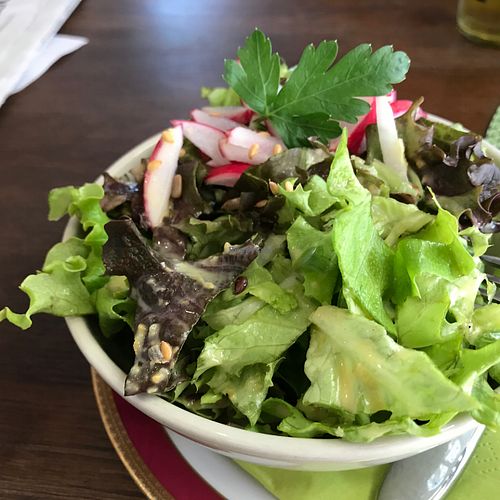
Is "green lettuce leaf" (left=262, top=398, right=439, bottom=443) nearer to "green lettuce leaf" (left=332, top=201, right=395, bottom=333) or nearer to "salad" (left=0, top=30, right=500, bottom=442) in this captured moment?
"salad" (left=0, top=30, right=500, bottom=442)

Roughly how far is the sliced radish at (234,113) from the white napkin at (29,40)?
2.87 ft

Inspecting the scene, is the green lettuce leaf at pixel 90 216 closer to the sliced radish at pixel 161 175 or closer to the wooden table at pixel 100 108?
the sliced radish at pixel 161 175

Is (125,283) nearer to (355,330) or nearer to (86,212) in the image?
(86,212)

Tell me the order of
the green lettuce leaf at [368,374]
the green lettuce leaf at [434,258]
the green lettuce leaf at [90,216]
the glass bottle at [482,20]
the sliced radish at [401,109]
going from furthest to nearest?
the glass bottle at [482,20], the sliced radish at [401,109], the green lettuce leaf at [90,216], the green lettuce leaf at [434,258], the green lettuce leaf at [368,374]

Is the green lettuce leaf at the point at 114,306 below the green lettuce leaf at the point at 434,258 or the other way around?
below

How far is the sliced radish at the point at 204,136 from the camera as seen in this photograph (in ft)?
3.43

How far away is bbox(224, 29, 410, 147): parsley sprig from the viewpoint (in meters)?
0.95

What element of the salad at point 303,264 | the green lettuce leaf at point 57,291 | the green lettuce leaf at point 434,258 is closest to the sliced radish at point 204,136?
the salad at point 303,264

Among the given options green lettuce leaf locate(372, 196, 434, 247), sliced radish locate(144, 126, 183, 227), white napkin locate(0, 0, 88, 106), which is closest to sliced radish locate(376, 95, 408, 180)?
green lettuce leaf locate(372, 196, 434, 247)

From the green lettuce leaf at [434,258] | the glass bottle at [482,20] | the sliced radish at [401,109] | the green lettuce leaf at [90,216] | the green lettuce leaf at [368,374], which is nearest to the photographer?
the green lettuce leaf at [368,374]

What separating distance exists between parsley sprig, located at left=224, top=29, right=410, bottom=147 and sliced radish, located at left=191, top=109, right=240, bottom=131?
9cm

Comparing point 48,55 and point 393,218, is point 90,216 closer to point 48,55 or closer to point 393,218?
point 393,218

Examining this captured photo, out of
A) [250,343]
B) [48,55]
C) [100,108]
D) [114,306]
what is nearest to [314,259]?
[250,343]

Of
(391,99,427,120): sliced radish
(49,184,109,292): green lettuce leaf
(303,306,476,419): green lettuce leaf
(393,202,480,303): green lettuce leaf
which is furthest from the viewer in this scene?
(391,99,427,120): sliced radish
